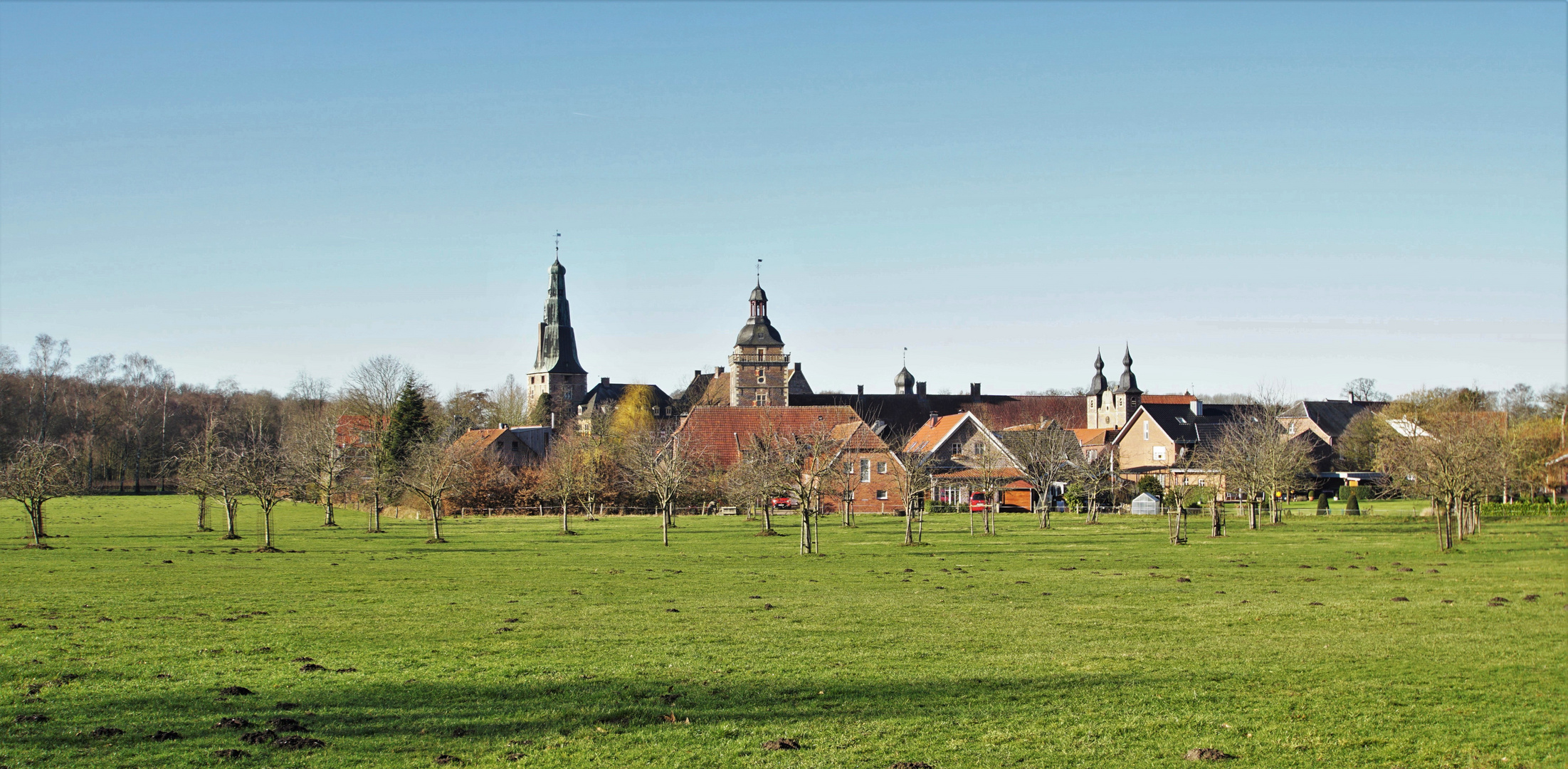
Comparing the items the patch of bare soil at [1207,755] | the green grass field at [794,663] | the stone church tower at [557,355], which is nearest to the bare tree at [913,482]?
the green grass field at [794,663]

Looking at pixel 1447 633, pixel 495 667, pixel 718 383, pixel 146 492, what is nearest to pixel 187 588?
pixel 495 667

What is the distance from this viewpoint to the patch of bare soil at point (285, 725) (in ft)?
37.0

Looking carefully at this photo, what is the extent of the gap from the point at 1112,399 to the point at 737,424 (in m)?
54.9

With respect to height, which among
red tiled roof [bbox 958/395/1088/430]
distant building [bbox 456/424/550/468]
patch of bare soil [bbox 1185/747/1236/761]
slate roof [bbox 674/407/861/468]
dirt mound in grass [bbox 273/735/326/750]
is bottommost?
patch of bare soil [bbox 1185/747/1236/761]

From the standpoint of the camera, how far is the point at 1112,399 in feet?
381

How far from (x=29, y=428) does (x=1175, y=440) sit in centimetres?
9497

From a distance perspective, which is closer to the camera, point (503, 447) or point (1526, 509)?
point (1526, 509)

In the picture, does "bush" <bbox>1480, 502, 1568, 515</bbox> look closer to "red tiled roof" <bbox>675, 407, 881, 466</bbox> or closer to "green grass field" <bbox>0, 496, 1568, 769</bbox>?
"green grass field" <bbox>0, 496, 1568, 769</bbox>

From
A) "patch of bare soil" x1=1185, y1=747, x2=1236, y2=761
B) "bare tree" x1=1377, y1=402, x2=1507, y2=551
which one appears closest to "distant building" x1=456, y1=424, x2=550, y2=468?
"bare tree" x1=1377, y1=402, x2=1507, y2=551

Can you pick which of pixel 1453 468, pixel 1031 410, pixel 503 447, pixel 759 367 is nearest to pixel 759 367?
pixel 759 367

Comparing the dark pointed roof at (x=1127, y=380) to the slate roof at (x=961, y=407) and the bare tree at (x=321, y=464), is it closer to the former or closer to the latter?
the slate roof at (x=961, y=407)

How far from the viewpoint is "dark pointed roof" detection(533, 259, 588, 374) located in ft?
492

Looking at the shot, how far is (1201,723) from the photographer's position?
1195 cm

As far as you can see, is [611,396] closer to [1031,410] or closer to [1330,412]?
[1031,410]
